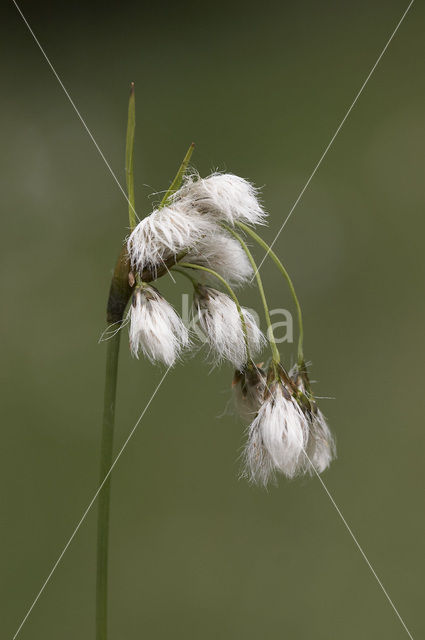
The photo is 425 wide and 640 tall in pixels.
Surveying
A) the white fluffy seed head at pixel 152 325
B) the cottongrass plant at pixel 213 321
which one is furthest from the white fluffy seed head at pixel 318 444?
the white fluffy seed head at pixel 152 325

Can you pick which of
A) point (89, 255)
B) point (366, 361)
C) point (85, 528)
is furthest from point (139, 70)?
point (85, 528)

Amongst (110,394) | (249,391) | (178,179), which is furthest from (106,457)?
(178,179)

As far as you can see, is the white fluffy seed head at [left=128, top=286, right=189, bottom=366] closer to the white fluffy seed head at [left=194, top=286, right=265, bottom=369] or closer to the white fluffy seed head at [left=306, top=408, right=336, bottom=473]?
the white fluffy seed head at [left=194, top=286, right=265, bottom=369]

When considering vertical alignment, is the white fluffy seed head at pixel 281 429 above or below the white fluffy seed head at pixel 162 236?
below

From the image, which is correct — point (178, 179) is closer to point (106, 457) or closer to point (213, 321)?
point (213, 321)

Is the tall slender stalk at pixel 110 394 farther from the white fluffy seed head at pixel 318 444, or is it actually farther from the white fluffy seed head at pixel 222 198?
the white fluffy seed head at pixel 318 444

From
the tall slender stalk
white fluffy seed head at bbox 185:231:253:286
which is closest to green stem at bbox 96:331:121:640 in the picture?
the tall slender stalk
